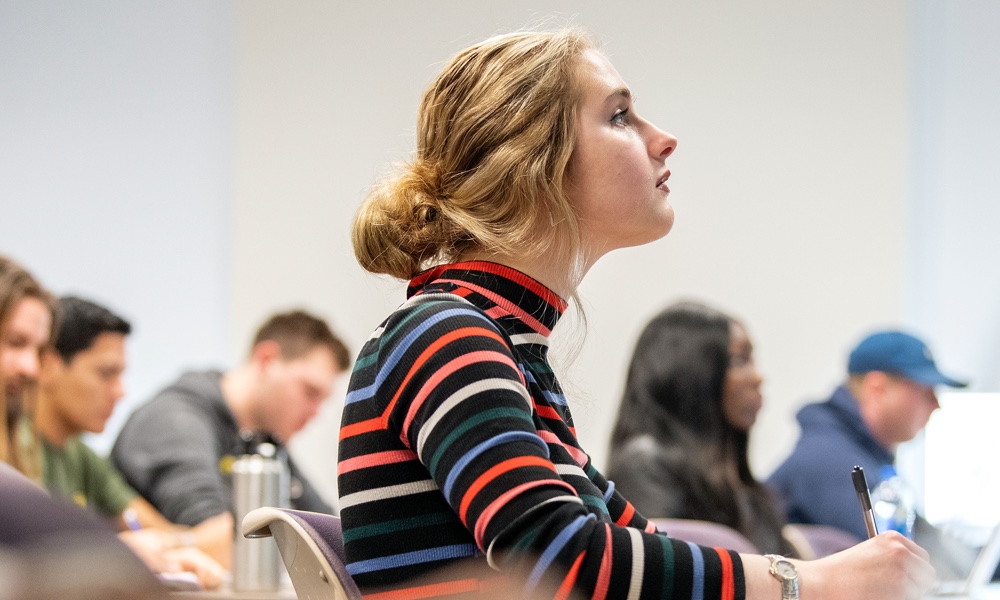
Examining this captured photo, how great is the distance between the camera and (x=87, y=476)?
9.94 ft

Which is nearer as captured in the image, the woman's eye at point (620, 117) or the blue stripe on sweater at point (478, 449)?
the blue stripe on sweater at point (478, 449)

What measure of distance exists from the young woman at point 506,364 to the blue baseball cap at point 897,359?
2317mm

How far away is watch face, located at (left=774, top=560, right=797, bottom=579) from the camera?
Answer: 0.82 meters

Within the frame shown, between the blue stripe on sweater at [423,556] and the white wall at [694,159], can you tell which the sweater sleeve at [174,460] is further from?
the blue stripe on sweater at [423,556]

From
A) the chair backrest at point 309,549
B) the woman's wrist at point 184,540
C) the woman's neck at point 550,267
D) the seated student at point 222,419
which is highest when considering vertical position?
the woman's neck at point 550,267

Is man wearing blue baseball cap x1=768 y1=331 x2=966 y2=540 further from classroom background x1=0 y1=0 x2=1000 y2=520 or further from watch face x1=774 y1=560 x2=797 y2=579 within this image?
watch face x1=774 y1=560 x2=797 y2=579

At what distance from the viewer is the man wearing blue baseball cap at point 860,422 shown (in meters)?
2.89

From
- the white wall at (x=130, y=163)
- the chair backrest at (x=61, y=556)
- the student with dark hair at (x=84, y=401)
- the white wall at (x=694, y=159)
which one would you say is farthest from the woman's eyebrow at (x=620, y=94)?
the white wall at (x=130, y=163)

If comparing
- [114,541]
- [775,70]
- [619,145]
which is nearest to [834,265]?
[775,70]

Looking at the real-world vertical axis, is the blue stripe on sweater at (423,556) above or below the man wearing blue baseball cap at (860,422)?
above

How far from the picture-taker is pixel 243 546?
1.92 metres

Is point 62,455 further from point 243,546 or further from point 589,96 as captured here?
point 589,96

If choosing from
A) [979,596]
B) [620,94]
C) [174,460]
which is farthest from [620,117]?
[174,460]

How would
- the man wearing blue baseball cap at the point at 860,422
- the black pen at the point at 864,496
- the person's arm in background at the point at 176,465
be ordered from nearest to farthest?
the black pen at the point at 864,496 < the person's arm in background at the point at 176,465 < the man wearing blue baseball cap at the point at 860,422
